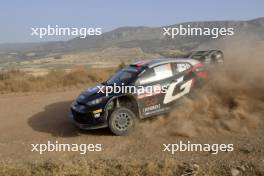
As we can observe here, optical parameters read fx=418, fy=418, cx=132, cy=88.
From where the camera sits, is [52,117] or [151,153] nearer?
[151,153]

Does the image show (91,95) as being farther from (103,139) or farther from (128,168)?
(128,168)

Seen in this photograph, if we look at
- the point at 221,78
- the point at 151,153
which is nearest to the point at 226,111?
the point at 221,78

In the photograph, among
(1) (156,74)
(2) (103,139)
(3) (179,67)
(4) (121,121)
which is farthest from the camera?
(3) (179,67)

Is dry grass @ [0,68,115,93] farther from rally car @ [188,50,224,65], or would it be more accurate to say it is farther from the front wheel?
the front wheel

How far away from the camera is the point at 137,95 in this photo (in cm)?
1002

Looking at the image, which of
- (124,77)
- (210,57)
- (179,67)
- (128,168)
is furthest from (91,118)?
(210,57)

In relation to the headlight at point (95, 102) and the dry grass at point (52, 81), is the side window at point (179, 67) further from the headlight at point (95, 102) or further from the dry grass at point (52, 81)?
the dry grass at point (52, 81)

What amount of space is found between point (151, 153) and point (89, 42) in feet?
319

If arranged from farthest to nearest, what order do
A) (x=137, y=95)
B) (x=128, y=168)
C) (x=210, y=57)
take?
(x=210, y=57) < (x=137, y=95) < (x=128, y=168)

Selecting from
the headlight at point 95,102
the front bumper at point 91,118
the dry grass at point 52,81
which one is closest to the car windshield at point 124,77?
the headlight at point 95,102

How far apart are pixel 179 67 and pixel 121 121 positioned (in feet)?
7.32

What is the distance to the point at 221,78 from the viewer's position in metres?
11.8

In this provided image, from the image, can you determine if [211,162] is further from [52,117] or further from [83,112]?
[52,117]

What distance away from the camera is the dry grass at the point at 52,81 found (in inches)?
731
